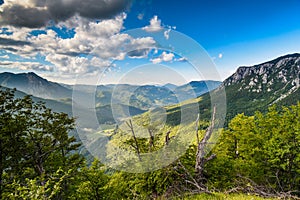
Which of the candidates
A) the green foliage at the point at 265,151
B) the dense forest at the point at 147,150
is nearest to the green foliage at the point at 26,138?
the dense forest at the point at 147,150

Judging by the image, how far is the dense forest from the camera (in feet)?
53.2

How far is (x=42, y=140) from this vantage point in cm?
2234

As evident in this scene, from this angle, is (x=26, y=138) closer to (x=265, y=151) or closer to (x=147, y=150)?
(x=147, y=150)

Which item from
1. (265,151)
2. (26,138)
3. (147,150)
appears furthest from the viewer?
(265,151)

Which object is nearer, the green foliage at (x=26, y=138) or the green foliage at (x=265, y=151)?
the green foliage at (x=26, y=138)

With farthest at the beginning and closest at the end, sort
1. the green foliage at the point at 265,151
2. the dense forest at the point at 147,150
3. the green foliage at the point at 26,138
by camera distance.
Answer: the green foliage at the point at 265,151, the green foliage at the point at 26,138, the dense forest at the point at 147,150

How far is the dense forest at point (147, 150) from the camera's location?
16219 millimetres

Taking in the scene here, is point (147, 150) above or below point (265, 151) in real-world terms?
above

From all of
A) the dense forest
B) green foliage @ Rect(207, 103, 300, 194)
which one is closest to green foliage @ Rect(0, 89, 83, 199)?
the dense forest

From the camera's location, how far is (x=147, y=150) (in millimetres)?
18281

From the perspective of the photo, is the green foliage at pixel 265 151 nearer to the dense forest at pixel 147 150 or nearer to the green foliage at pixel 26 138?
the dense forest at pixel 147 150

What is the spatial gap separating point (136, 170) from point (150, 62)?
7.69 meters

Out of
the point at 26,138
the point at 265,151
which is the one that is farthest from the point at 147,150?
the point at 265,151

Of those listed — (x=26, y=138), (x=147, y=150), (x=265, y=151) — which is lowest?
(x=265, y=151)
